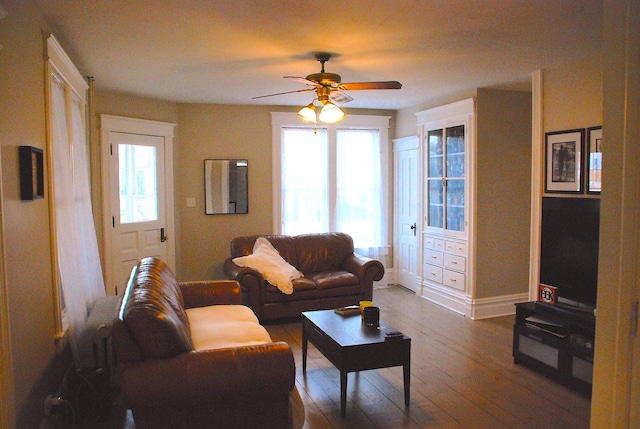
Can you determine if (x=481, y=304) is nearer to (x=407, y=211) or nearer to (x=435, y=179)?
(x=435, y=179)

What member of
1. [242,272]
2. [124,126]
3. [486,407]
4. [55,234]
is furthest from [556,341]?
[124,126]

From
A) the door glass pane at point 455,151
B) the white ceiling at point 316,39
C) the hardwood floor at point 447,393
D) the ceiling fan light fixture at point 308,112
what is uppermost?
the white ceiling at point 316,39

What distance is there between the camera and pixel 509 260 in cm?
554

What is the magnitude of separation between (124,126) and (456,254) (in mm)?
4160

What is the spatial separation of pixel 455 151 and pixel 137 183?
3.82 meters

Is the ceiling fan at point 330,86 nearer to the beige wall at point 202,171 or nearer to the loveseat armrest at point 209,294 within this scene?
the loveseat armrest at point 209,294

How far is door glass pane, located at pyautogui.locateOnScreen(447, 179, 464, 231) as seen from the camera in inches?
218

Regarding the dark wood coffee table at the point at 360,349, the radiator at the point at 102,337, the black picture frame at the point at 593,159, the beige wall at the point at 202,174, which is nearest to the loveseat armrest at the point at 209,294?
the radiator at the point at 102,337

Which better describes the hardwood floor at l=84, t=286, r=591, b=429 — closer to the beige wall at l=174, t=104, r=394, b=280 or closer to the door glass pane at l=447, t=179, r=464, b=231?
the door glass pane at l=447, t=179, r=464, b=231

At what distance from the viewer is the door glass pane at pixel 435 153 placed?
5900 mm

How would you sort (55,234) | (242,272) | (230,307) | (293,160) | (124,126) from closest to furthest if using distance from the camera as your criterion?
1. (55,234)
2. (230,307)
3. (242,272)
4. (124,126)
5. (293,160)

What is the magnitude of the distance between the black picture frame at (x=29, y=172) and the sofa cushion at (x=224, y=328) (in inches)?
51.4

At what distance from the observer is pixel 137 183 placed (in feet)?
18.7

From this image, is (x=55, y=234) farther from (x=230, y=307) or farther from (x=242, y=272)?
(x=242, y=272)
